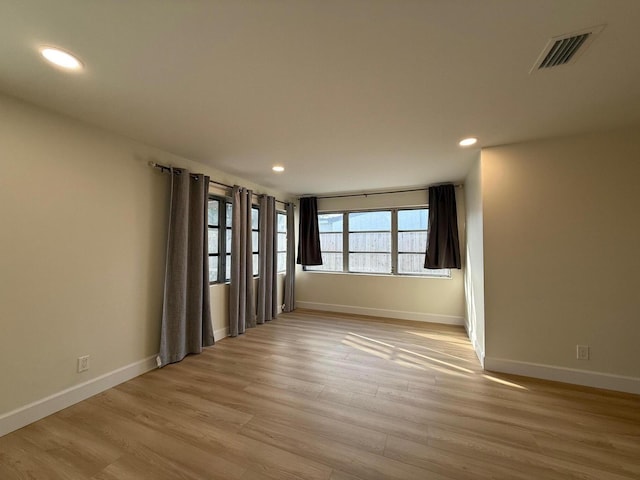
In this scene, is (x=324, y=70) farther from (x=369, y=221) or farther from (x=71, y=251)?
(x=369, y=221)

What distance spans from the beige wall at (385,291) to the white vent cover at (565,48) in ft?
9.86

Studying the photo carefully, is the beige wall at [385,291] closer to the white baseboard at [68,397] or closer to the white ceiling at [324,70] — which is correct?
the white ceiling at [324,70]

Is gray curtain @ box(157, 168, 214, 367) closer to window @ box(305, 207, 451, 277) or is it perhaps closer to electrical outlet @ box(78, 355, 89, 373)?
electrical outlet @ box(78, 355, 89, 373)

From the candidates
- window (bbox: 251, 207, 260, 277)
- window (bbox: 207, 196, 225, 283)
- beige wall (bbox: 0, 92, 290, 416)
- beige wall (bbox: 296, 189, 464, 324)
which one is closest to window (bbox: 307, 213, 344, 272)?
beige wall (bbox: 296, 189, 464, 324)

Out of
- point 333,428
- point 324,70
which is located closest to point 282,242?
point 333,428

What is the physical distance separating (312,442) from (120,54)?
2.61 m

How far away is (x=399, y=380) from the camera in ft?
8.25

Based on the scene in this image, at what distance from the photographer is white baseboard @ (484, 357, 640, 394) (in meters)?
2.28

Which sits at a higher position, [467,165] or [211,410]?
[467,165]

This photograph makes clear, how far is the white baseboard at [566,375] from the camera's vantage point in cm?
228

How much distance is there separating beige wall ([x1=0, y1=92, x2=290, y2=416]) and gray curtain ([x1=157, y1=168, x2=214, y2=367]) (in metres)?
0.14

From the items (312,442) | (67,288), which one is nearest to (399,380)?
(312,442)

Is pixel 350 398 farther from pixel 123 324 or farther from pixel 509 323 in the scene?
pixel 123 324

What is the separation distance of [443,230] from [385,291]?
1513mm
